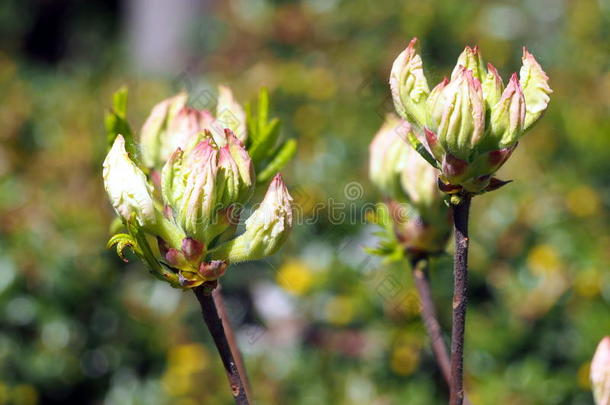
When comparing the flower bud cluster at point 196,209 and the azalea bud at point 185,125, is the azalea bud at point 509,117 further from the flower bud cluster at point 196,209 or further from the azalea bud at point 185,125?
the azalea bud at point 185,125

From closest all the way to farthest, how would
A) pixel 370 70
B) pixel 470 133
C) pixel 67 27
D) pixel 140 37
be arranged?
pixel 470 133 < pixel 370 70 < pixel 140 37 < pixel 67 27

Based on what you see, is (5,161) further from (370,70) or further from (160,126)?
(160,126)

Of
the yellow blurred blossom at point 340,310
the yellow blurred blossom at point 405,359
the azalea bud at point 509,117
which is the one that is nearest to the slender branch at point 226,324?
the azalea bud at point 509,117

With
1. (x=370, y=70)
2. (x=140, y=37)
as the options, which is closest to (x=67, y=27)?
(x=140, y=37)

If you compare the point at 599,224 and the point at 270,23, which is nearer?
the point at 599,224

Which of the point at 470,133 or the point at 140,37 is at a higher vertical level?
the point at 470,133

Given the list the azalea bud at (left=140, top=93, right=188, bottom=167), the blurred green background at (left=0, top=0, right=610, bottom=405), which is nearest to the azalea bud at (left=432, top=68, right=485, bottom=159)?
the azalea bud at (left=140, top=93, right=188, bottom=167)

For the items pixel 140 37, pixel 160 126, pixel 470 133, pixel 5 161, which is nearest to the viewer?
pixel 470 133

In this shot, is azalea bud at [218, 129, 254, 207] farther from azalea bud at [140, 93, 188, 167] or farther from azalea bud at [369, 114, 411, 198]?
azalea bud at [369, 114, 411, 198]
